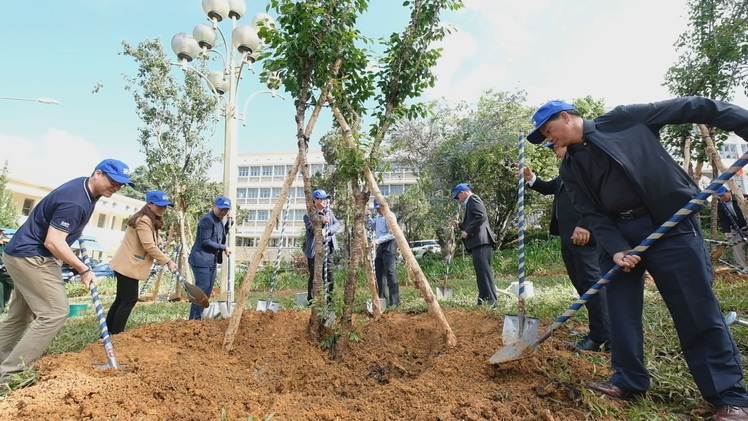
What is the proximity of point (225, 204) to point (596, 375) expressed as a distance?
4.87 metres

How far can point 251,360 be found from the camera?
3547 mm

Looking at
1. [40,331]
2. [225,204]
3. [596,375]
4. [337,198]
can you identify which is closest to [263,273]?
[337,198]

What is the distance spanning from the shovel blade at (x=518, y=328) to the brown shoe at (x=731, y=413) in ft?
4.20

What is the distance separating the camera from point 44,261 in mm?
3176

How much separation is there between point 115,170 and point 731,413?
446cm

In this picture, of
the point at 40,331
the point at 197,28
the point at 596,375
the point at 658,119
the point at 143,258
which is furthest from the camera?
the point at 197,28

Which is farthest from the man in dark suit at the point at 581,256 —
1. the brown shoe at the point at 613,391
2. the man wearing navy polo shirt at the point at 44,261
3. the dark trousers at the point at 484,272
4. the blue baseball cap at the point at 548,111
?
the man wearing navy polo shirt at the point at 44,261

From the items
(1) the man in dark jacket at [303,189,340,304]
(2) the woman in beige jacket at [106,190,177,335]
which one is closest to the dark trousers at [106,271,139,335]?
(2) the woman in beige jacket at [106,190,177,335]

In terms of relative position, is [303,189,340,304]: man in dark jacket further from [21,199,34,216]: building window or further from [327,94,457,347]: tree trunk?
[21,199,34,216]: building window

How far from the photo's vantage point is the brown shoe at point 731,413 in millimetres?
1899

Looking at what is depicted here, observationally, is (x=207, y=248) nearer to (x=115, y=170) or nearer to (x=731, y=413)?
(x=115, y=170)

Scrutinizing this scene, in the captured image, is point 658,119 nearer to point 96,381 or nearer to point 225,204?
point 96,381

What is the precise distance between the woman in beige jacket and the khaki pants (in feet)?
3.31

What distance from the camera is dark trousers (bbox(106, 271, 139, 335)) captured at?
4.33 meters
